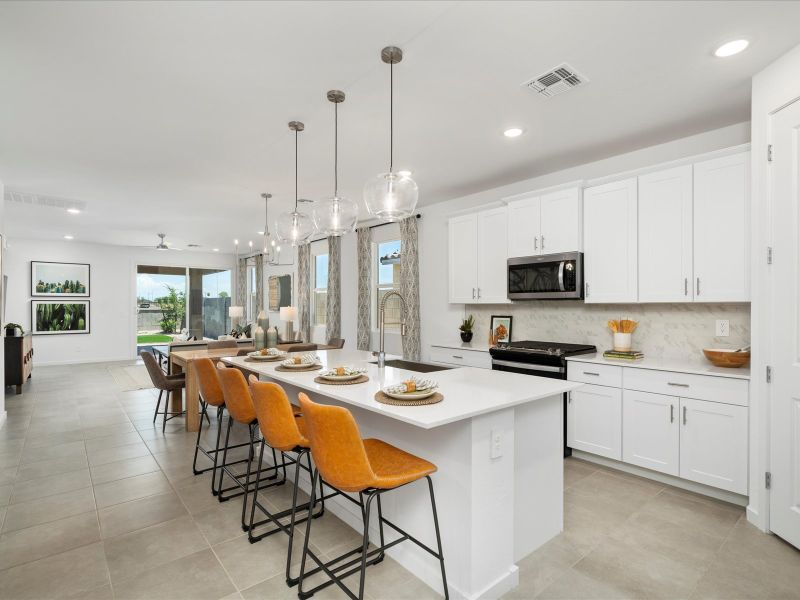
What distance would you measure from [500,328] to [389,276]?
2.31m

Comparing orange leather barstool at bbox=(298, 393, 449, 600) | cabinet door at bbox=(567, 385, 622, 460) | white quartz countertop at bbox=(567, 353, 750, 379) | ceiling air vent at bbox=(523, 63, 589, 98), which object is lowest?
cabinet door at bbox=(567, 385, 622, 460)

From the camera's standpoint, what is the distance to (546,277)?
4.02 m

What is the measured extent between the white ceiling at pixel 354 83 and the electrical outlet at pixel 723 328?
59.2 inches

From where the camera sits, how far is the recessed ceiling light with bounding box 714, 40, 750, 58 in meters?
2.21

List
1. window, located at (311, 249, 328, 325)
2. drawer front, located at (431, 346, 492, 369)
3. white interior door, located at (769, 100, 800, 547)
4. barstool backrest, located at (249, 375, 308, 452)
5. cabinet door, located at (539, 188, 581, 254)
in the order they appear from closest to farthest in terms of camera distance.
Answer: barstool backrest, located at (249, 375, 308, 452), white interior door, located at (769, 100, 800, 547), cabinet door, located at (539, 188, 581, 254), drawer front, located at (431, 346, 492, 369), window, located at (311, 249, 328, 325)

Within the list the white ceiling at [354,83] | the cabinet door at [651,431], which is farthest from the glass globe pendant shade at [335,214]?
the cabinet door at [651,431]

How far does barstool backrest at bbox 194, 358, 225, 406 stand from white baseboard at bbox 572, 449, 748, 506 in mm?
3003

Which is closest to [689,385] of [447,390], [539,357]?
[539,357]

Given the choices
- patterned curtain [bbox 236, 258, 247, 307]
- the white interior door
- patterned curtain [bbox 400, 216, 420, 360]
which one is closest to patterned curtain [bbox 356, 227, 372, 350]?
patterned curtain [bbox 400, 216, 420, 360]

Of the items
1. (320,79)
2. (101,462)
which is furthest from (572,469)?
(101,462)

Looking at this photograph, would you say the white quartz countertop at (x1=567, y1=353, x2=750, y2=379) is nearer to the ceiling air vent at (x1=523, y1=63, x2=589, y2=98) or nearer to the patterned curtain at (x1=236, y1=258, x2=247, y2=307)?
the ceiling air vent at (x1=523, y1=63, x2=589, y2=98)

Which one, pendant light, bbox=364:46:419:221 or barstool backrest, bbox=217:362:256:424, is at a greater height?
pendant light, bbox=364:46:419:221

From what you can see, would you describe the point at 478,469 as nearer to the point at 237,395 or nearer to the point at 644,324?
the point at 237,395

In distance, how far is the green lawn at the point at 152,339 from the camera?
10258 mm
